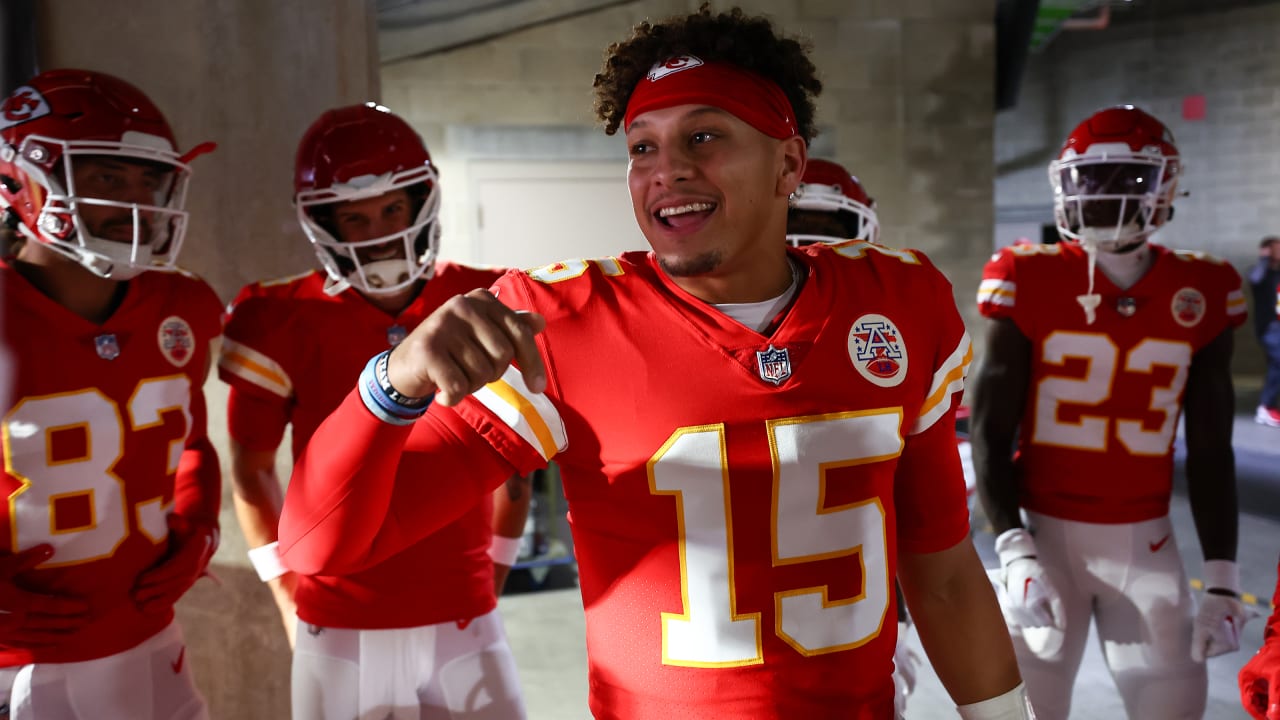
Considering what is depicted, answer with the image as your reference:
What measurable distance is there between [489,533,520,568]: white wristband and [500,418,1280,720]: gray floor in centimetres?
173

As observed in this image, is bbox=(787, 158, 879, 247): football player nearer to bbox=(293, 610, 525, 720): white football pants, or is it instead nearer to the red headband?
the red headband

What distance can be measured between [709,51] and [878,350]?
516 mm

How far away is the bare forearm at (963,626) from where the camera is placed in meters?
1.49

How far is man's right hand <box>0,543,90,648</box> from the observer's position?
179 cm

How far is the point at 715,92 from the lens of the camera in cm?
140

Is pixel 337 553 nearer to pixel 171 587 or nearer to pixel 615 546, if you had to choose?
pixel 615 546

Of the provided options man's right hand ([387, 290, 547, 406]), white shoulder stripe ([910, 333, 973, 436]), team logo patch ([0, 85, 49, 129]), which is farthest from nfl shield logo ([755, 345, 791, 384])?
team logo patch ([0, 85, 49, 129])

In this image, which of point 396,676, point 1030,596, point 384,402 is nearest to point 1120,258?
point 1030,596

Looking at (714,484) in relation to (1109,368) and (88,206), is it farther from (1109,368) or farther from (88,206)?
(1109,368)

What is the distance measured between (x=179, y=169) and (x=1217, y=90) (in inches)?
518

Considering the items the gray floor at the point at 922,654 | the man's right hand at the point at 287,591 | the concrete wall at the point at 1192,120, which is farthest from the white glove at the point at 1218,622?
the concrete wall at the point at 1192,120

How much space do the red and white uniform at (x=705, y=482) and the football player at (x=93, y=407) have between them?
1.08 metres

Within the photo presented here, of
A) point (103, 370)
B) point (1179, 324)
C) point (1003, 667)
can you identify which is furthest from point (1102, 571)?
point (103, 370)

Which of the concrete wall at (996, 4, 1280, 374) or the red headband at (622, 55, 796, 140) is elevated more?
the concrete wall at (996, 4, 1280, 374)
